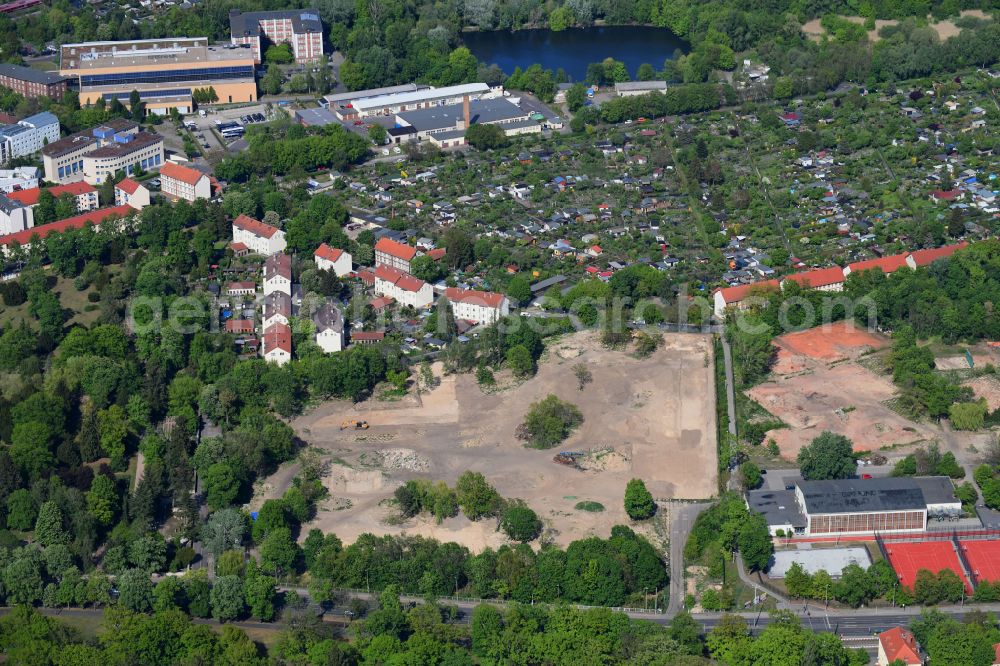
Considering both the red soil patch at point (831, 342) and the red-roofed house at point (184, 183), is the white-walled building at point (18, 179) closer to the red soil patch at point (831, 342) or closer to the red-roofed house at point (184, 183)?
the red-roofed house at point (184, 183)

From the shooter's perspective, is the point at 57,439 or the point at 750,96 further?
the point at 750,96

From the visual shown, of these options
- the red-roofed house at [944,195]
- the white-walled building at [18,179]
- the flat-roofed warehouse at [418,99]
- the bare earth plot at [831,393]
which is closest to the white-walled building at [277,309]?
the white-walled building at [18,179]

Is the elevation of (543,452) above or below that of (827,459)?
below

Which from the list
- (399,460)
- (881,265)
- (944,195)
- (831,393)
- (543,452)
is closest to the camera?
(399,460)

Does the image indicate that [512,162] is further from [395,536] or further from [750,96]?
[395,536]

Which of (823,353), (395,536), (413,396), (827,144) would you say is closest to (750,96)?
(827,144)

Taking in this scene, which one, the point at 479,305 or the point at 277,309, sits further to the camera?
the point at 479,305

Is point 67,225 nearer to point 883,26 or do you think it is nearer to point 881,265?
point 881,265

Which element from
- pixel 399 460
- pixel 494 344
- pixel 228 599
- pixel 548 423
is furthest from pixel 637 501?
pixel 228 599
